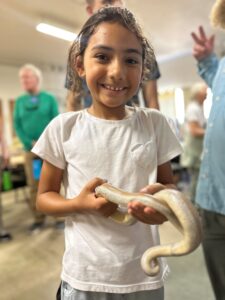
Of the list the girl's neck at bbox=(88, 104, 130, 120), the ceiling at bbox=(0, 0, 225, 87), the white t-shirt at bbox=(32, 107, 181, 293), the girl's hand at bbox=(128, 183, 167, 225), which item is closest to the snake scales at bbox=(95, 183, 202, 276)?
Answer: the girl's hand at bbox=(128, 183, 167, 225)

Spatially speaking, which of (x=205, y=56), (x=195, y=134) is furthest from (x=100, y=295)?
(x=195, y=134)

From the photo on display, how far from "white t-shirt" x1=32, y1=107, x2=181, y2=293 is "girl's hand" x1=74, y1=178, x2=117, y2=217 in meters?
0.07

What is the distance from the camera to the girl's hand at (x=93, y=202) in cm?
64

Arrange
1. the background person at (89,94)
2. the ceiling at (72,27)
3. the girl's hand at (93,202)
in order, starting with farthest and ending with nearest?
the ceiling at (72,27), the background person at (89,94), the girl's hand at (93,202)

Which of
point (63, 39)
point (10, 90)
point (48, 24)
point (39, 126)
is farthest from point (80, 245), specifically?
point (10, 90)

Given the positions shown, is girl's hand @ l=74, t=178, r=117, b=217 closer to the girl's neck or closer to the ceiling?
the girl's neck

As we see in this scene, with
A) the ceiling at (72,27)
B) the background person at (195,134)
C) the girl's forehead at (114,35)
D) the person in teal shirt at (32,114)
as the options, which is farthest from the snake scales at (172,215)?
the background person at (195,134)

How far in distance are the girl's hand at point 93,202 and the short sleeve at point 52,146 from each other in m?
0.13

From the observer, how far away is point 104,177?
0.73m

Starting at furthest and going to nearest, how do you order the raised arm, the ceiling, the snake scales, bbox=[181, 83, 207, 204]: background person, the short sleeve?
the ceiling → bbox=[181, 83, 207, 204]: background person → the raised arm → the short sleeve → the snake scales

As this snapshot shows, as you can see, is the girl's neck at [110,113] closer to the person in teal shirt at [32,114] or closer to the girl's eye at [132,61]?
the girl's eye at [132,61]

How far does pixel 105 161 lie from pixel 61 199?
0.48 feet

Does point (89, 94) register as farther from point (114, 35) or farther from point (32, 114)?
point (32, 114)

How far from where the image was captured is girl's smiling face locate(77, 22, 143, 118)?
27.1 inches
